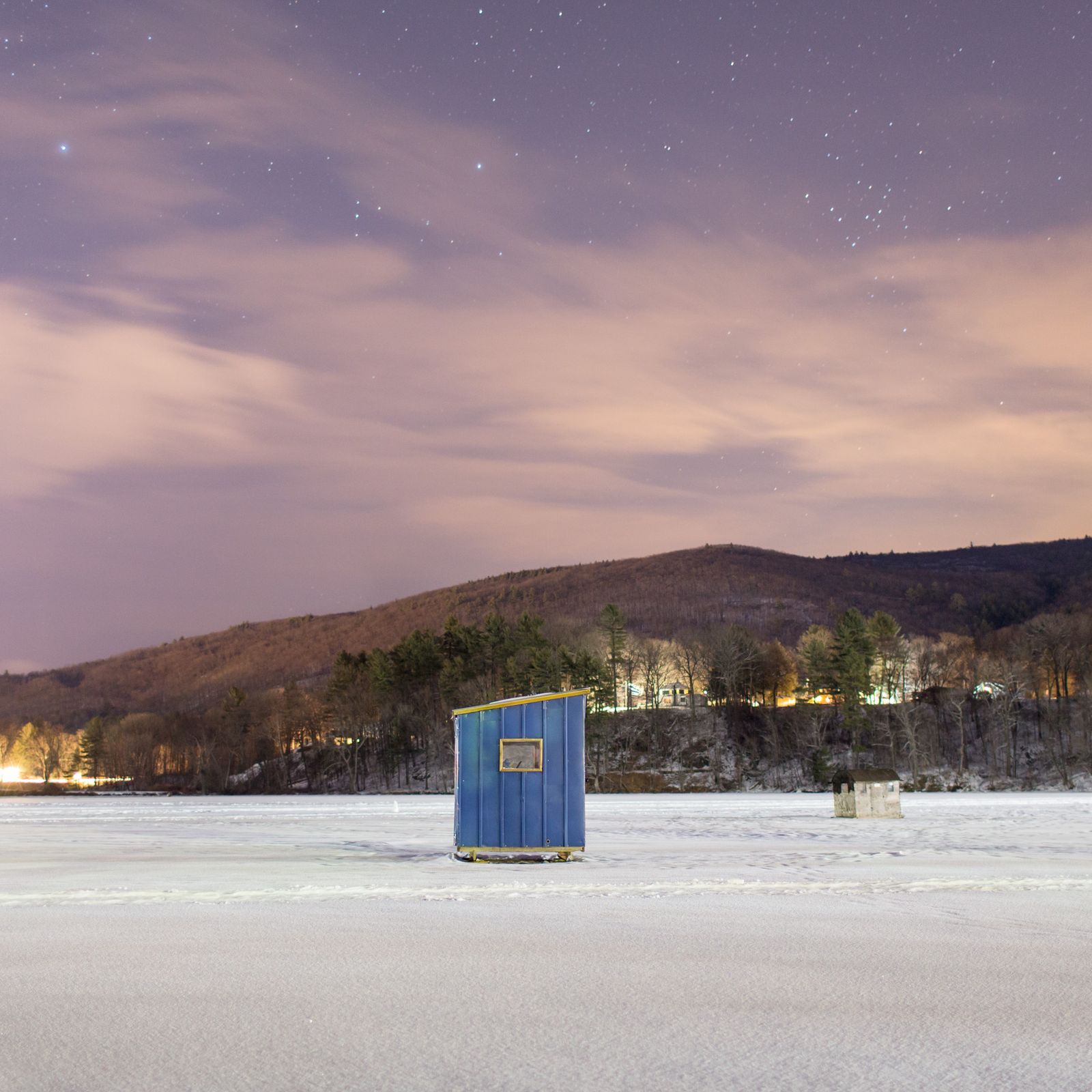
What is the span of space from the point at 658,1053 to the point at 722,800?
63.7 meters

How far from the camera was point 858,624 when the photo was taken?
115m

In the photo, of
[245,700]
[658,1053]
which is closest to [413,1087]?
[658,1053]

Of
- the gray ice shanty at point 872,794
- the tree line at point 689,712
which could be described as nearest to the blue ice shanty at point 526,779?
the gray ice shanty at point 872,794

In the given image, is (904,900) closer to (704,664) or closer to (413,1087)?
(413,1087)

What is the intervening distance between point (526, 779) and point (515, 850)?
57.2 inches

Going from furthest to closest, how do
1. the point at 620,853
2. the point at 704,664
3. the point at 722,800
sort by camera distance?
the point at 704,664, the point at 722,800, the point at 620,853

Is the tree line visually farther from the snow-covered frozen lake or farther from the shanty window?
the snow-covered frozen lake

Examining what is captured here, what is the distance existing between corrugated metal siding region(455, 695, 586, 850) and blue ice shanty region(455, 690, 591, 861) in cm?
1

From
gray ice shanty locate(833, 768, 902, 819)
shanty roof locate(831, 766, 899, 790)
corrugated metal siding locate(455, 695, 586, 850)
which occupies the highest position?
corrugated metal siding locate(455, 695, 586, 850)

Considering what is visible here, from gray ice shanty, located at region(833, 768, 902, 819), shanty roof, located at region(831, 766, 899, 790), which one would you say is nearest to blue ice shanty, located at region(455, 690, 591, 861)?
shanty roof, located at region(831, 766, 899, 790)

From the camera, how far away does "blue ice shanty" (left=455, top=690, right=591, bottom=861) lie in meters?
22.1

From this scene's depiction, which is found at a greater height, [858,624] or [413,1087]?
[858,624]

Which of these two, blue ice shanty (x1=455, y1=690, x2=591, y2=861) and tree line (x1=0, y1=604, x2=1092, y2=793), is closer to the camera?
blue ice shanty (x1=455, y1=690, x2=591, y2=861)

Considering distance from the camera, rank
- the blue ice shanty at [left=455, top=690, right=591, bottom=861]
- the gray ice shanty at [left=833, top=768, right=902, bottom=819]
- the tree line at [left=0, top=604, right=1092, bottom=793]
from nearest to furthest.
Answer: the blue ice shanty at [left=455, top=690, right=591, bottom=861], the gray ice shanty at [left=833, top=768, right=902, bottom=819], the tree line at [left=0, top=604, right=1092, bottom=793]
